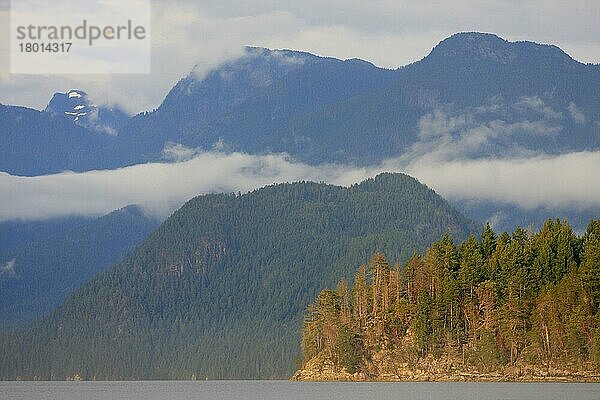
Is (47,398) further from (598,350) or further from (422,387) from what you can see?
(598,350)

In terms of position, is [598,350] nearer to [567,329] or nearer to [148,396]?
[567,329]

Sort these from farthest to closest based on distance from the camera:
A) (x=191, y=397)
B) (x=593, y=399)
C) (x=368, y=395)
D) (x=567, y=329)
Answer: (x=567, y=329) → (x=191, y=397) → (x=368, y=395) → (x=593, y=399)

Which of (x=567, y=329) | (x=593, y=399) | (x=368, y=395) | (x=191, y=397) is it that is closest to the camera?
(x=593, y=399)

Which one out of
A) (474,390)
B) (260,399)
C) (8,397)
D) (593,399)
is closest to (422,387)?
(474,390)

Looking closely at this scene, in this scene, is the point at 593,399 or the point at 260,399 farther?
the point at 260,399

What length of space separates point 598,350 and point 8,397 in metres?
83.7

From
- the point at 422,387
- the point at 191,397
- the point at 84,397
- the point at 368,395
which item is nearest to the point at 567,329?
the point at 422,387

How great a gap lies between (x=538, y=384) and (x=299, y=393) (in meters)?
35.2

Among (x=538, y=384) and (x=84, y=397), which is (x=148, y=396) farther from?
(x=538, y=384)

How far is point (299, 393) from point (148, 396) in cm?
2083

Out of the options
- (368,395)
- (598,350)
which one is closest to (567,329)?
(598,350)

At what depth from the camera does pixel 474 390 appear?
17750 centimetres

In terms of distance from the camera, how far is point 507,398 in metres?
154

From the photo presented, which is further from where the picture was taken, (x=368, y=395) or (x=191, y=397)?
(x=191, y=397)
